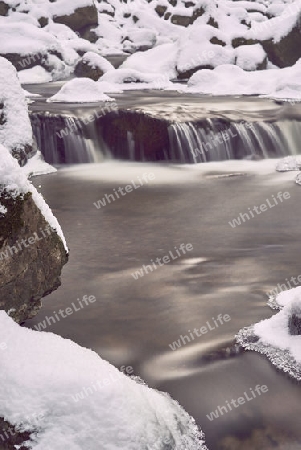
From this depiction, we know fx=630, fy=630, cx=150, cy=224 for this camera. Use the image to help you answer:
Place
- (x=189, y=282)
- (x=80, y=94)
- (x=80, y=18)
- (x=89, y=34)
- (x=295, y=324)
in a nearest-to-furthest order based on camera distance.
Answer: (x=295, y=324), (x=189, y=282), (x=80, y=94), (x=80, y=18), (x=89, y=34)

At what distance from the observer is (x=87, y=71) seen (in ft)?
79.2

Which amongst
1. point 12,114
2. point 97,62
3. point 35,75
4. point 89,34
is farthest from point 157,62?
point 12,114

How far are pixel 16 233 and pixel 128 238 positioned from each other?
158 inches

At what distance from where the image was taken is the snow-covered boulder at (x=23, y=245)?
3.88 meters

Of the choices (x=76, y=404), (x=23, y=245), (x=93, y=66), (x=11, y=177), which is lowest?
(x=93, y=66)

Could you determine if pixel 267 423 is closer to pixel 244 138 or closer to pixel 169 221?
pixel 169 221

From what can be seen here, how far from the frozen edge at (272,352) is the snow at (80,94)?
12.5 metres

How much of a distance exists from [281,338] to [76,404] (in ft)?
6.79

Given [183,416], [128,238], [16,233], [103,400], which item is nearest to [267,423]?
[183,416]

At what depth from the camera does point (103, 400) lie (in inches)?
129

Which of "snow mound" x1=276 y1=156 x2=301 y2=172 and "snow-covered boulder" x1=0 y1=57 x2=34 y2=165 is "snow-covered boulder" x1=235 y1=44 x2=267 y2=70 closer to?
"snow mound" x1=276 y1=156 x2=301 y2=172

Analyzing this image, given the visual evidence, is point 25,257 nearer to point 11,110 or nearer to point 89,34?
point 11,110

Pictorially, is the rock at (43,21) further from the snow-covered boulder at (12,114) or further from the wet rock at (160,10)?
the snow-covered boulder at (12,114)

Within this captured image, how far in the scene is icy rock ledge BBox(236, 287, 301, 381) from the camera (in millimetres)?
4523
